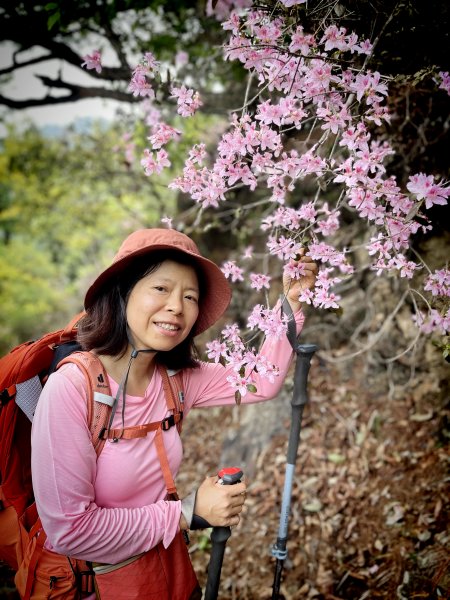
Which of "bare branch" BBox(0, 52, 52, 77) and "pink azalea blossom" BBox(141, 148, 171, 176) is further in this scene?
"bare branch" BBox(0, 52, 52, 77)

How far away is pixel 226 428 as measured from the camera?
5.58 metres

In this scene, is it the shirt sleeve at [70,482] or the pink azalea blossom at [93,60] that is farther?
the pink azalea blossom at [93,60]

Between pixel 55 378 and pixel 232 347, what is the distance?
0.93m

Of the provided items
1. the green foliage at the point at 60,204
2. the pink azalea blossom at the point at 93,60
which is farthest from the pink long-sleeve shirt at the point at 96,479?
the green foliage at the point at 60,204

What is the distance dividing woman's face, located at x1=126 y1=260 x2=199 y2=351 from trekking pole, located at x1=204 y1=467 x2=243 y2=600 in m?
0.68

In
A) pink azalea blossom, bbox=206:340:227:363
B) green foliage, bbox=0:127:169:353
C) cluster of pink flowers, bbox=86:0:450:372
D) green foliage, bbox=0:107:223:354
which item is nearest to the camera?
cluster of pink flowers, bbox=86:0:450:372

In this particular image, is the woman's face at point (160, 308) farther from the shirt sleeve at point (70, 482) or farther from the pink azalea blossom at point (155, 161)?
the pink azalea blossom at point (155, 161)

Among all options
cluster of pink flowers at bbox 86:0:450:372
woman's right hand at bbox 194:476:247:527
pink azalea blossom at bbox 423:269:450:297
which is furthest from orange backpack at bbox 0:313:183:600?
pink azalea blossom at bbox 423:269:450:297

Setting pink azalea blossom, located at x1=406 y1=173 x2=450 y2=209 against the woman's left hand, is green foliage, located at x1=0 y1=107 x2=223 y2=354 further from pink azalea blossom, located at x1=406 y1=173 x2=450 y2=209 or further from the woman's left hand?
pink azalea blossom, located at x1=406 y1=173 x2=450 y2=209

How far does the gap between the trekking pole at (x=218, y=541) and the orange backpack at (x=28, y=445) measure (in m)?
0.26

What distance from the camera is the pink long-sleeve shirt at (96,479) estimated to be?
155 centimetres

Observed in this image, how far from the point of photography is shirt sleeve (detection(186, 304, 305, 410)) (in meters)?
2.15

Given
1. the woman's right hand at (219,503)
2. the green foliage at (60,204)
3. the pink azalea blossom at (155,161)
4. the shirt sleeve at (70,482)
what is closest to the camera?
the shirt sleeve at (70,482)

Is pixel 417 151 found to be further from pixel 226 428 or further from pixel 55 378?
pixel 226 428
